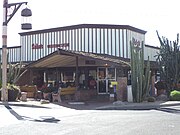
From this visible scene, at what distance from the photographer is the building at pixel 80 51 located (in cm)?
2992

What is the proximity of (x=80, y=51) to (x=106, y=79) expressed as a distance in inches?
127

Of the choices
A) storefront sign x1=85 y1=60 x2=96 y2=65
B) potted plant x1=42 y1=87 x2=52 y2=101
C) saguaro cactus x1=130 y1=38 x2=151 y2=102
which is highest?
storefront sign x1=85 y1=60 x2=96 y2=65

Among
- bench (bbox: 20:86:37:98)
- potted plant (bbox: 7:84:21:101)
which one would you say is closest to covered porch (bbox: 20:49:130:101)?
bench (bbox: 20:86:37:98)

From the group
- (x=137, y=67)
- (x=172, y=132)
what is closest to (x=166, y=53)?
(x=137, y=67)

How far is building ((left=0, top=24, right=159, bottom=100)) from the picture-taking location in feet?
98.2

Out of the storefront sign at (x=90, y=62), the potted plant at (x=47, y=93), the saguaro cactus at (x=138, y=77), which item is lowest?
the potted plant at (x=47, y=93)

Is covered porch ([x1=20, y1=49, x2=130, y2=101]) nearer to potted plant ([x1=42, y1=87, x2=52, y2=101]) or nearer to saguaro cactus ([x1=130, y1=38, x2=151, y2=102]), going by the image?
potted plant ([x1=42, y1=87, x2=52, y2=101])

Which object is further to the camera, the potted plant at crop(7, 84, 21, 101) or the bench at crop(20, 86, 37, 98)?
the bench at crop(20, 86, 37, 98)

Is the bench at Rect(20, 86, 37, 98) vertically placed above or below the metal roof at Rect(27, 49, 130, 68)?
below

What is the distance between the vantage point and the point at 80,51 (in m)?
30.3


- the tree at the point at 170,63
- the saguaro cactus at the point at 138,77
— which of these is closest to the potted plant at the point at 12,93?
the saguaro cactus at the point at 138,77

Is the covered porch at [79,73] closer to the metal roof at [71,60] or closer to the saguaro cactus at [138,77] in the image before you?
the metal roof at [71,60]

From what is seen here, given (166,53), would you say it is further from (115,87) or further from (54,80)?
(54,80)

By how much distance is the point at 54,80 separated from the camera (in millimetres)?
33094
